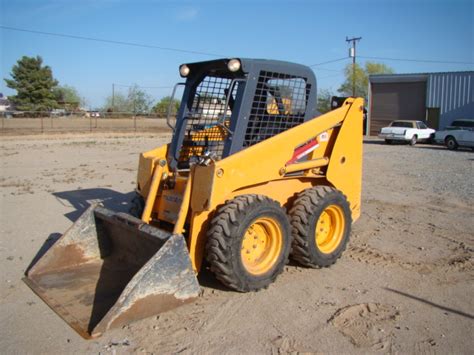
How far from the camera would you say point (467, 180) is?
11539 millimetres

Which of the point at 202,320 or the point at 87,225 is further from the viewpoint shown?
the point at 87,225

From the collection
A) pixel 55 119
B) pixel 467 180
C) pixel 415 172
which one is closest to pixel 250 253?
pixel 467 180

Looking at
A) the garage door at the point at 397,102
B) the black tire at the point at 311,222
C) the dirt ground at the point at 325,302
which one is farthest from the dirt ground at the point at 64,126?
the black tire at the point at 311,222

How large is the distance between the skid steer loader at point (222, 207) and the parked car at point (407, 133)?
21111 millimetres

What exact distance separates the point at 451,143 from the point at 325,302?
21840mm

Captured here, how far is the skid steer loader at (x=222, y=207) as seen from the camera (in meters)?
4.16

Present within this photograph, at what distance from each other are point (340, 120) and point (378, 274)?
192 centimetres

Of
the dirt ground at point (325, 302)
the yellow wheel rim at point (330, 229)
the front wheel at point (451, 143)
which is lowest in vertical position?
the dirt ground at point (325, 302)

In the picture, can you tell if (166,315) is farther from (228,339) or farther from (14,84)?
(14,84)

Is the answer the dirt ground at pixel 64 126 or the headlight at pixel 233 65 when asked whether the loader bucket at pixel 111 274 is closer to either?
the headlight at pixel 233 65

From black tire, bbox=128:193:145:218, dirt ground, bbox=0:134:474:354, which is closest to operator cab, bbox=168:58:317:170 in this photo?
black tire, bbox=128:193:145:218

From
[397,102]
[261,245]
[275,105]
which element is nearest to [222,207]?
[261,245]

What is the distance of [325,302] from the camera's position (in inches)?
175

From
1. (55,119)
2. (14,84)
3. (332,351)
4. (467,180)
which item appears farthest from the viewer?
(14,84)
